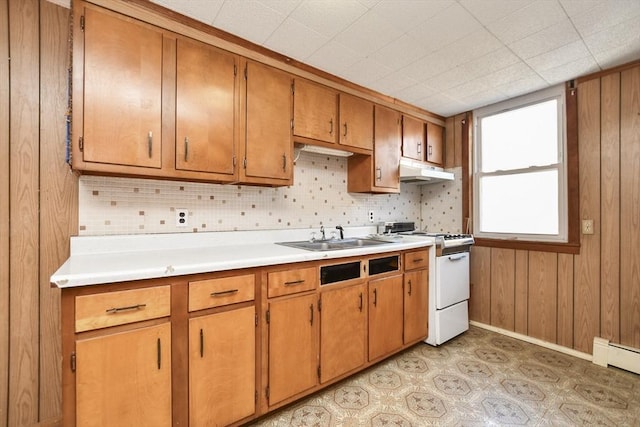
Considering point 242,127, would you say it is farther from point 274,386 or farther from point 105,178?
point 274,386

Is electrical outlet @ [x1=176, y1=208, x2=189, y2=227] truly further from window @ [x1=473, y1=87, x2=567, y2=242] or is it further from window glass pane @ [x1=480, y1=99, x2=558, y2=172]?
window glass pane @ [x1=480, y1=99, x2=558, y2=172]

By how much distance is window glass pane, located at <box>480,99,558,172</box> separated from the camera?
2.72 meters

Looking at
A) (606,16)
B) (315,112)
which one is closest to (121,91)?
(315,112)

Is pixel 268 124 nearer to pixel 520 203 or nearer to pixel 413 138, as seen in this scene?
pixel 413 138

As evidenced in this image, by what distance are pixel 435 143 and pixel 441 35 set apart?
5.47 ft

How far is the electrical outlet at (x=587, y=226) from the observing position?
2.44 m

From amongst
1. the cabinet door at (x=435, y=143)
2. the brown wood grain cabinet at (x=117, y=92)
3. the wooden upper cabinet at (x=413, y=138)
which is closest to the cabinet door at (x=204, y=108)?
the brown wood grain cabinet at (x=117, y=92)


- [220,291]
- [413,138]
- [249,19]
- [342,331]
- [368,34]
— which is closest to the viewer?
[220,291]

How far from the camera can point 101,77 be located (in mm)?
1473

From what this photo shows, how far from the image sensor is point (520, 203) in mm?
2938

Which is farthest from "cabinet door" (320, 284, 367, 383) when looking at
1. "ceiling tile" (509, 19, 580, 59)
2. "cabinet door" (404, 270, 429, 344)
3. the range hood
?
"ceiling tile" (509, 19, 580, 59)

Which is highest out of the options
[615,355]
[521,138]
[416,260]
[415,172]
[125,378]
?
[521,138]

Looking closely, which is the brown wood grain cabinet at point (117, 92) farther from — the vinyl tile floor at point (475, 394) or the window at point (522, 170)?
the window at point (522, 170)

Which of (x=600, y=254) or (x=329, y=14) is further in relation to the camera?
(x=600, y=254)
